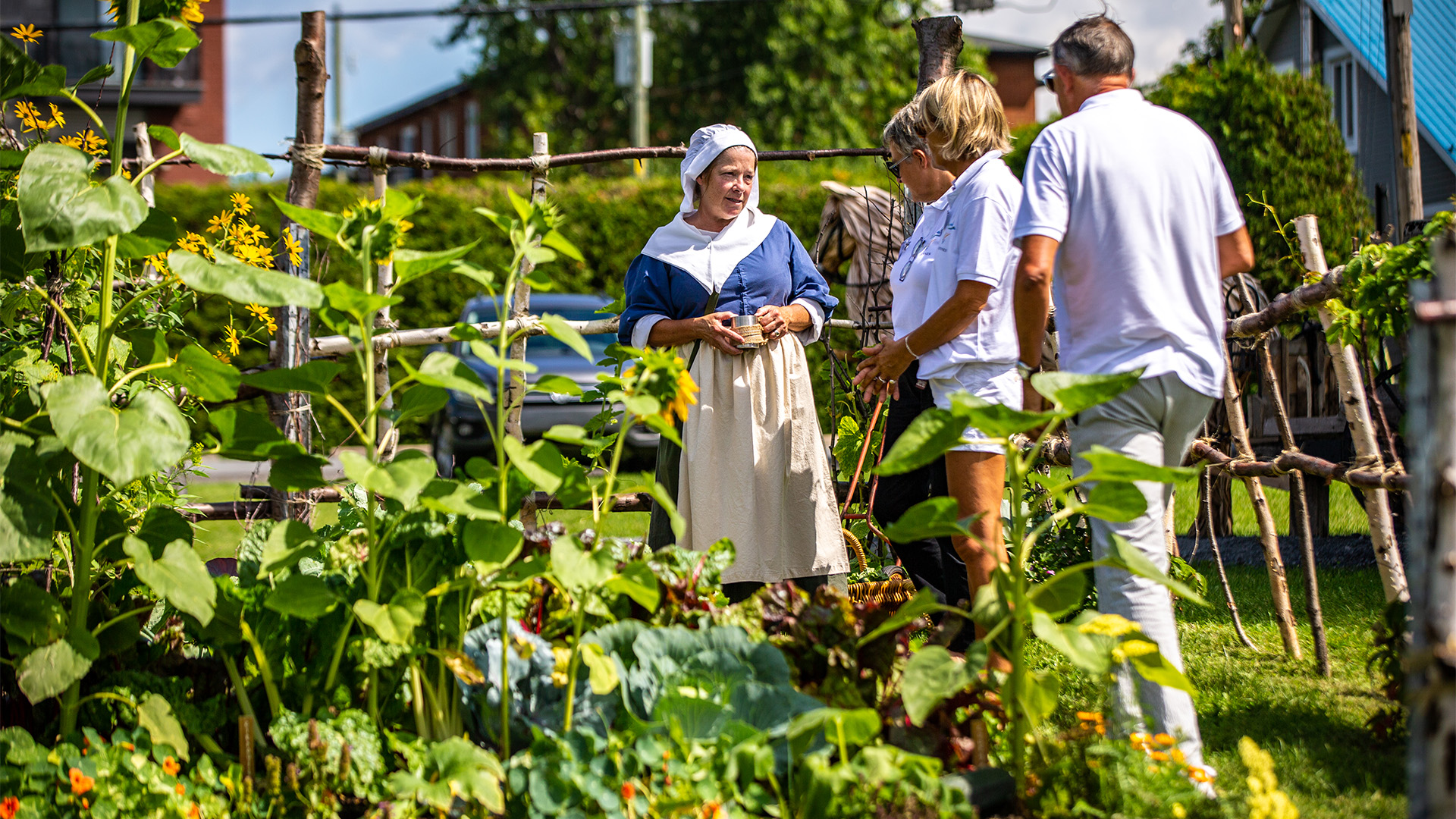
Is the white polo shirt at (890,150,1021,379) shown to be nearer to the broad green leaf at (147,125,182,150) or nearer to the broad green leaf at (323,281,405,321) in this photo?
the broad green leaf at (323,281,405,321)

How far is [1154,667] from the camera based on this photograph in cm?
190

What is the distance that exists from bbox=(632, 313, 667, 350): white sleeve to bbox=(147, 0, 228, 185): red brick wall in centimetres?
2062

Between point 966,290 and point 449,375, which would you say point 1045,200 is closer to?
point 966,290

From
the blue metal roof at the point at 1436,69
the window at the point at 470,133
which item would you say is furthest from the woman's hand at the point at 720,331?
the window at the point at 470,133

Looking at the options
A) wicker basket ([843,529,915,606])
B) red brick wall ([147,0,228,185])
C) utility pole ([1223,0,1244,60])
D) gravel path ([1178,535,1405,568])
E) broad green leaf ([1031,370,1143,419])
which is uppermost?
red brick wall ([147,0,228,185])

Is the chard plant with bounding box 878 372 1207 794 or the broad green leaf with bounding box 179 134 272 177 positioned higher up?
the broad green leaf with bounding box 179 134 272 177

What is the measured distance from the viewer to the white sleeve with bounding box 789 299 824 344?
124 inches

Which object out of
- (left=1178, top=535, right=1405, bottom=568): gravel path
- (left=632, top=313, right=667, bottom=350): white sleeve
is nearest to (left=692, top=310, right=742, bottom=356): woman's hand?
(left=632, top=313, right=667, bottom=350): white sleeve

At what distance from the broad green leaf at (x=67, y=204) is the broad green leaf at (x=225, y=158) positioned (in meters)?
0.14

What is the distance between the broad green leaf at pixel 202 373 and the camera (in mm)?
2078

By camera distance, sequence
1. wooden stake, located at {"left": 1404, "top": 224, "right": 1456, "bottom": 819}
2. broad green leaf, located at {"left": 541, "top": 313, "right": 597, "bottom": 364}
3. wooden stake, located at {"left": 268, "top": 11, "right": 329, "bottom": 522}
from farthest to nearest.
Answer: wooden stake, located at {"left": 268, "top": 11, "right": 329, "bottom": 522} → broad green leaf, located at {"left": 541, "top": 313, "right": 597, "bottom": 364} → wooden stake, located at {"left": 1404, "top": 224, "right": 1456, "bottom": 819}

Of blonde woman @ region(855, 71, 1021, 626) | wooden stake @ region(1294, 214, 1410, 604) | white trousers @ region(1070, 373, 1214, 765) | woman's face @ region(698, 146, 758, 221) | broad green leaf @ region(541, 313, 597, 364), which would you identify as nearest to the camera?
broad green leaf @ region(541, 313, 597, 364)

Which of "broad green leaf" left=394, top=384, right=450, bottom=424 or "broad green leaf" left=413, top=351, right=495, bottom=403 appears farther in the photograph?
"broad green leaf" left=394, top=384, right=450, bottom=424

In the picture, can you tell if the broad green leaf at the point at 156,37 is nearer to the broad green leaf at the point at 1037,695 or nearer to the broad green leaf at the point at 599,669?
the broad green leaf at the point at 599,669
